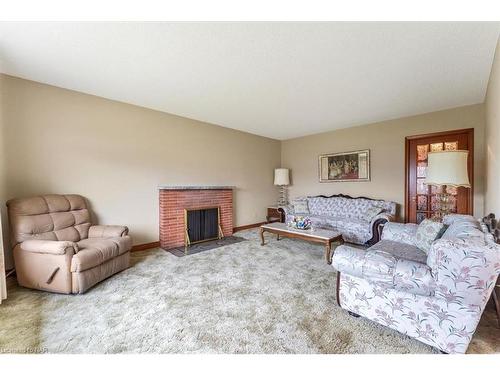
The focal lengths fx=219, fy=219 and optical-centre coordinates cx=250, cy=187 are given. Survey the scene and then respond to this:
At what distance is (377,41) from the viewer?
1.89 m

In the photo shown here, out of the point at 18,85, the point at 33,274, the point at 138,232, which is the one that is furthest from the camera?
the point at 138,232

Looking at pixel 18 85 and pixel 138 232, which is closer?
pixel 18 85

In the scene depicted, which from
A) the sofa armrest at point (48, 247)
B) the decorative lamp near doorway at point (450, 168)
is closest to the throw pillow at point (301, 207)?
the decorative lamp near doorway at point (450, 168)

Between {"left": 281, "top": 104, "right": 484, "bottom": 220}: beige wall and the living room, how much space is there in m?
0.03

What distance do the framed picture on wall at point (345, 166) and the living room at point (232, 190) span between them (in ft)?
0.15

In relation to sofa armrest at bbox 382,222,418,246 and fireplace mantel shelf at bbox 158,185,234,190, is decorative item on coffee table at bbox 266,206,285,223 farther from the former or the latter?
sofa armrest at bbox 382,222,418,246

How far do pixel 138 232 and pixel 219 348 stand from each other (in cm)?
272

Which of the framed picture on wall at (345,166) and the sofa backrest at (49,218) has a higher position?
the framed picture on wall at (345,166)

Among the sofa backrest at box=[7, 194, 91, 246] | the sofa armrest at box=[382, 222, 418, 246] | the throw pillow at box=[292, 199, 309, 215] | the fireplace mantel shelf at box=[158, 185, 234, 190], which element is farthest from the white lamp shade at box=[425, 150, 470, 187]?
the sofa backrest at box=[7, 194, 91, 246]

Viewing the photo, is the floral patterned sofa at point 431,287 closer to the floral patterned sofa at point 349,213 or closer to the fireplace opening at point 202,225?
the floral patterned sofa at point 349,213

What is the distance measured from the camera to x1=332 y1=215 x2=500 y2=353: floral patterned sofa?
1.27m

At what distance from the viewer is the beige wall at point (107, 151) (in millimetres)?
2676
